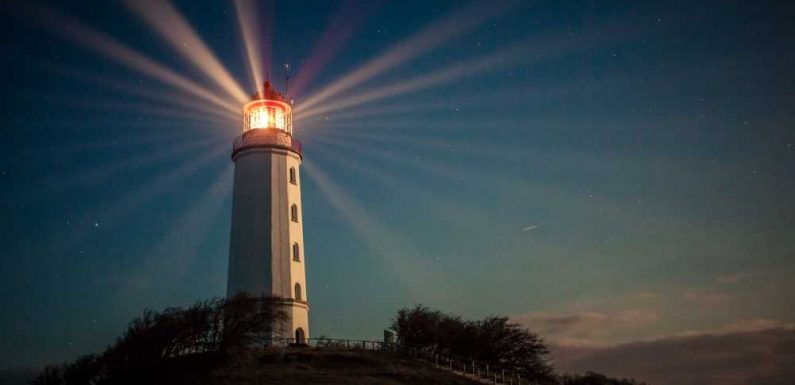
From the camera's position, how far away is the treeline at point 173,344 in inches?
1379

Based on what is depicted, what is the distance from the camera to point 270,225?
4291 centimetres

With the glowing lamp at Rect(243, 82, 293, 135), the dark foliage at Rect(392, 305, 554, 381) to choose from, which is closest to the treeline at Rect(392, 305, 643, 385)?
the dark foliage at Rect(392, 305, 554, 381)

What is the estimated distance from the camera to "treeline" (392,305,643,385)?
45219 millimetres

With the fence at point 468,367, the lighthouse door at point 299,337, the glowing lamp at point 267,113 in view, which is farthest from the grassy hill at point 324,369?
the glowing lamp at point 267,113

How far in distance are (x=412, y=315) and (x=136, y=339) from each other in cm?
1641

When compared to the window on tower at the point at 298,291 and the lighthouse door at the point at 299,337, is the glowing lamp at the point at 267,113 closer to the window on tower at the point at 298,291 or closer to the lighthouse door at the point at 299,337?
the window on tower at the point at 298,291

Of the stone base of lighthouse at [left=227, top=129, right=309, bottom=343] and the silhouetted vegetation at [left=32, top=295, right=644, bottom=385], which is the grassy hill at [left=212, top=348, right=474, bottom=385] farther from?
the stone base of lighthouse at [left=227, top=129, right=309, bottom=343]

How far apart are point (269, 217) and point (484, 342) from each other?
45.9 ft

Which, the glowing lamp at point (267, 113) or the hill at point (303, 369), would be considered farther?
the glowing lamp at point (267, 113)

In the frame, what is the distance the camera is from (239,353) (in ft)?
117

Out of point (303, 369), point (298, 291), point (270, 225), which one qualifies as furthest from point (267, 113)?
point (303, 369)

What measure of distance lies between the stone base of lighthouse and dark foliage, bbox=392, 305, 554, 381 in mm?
6744

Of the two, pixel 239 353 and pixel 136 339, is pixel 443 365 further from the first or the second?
pixel 136 339

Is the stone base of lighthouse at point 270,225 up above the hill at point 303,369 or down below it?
above
